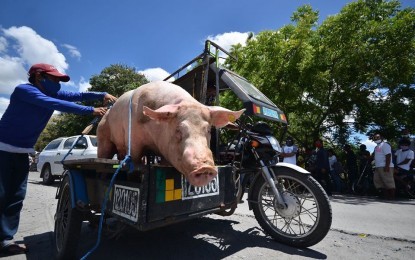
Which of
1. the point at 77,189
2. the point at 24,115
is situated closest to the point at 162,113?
the point at 77,189

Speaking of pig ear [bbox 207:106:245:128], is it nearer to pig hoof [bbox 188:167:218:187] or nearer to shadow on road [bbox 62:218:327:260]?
pig hoof [bbox 188:167:218:187]

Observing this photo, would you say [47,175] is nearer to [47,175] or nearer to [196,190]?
[47,175]

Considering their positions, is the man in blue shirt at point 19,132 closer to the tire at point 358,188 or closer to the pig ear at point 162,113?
the pig ear at point 162,113

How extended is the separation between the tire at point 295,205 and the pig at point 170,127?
3.65ft

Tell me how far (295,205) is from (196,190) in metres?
1.34

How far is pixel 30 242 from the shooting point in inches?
136

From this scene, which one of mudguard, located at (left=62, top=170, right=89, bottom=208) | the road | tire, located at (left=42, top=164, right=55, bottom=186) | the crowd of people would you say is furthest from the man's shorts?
tire, located at (left=42, top=164, right=55, bottom=186)

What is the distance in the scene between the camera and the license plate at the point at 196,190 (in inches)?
97.4

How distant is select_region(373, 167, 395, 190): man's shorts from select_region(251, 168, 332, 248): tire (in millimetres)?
6415

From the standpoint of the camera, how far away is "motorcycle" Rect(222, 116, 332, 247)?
9.62 feet

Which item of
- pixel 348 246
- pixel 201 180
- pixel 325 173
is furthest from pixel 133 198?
pixel 325 173

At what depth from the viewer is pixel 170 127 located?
8.48ft

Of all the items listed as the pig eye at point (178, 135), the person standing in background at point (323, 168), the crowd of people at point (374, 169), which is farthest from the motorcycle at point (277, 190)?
the person standing in background at point (323, 168)

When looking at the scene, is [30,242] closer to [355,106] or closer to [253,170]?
[253,170]
